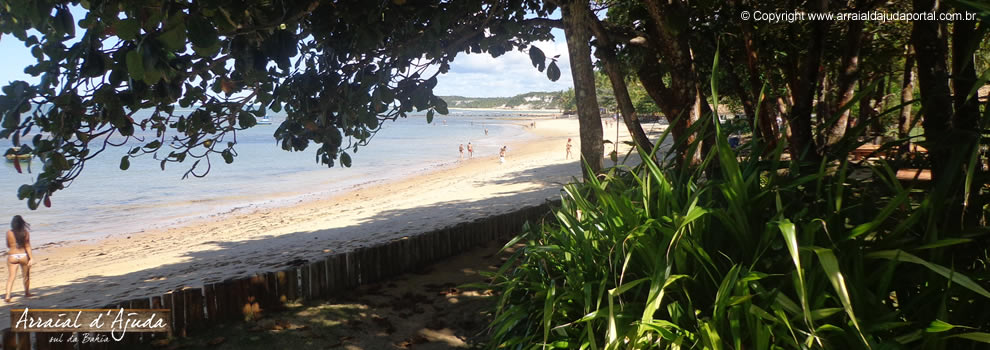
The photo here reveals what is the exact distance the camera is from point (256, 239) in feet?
41.7

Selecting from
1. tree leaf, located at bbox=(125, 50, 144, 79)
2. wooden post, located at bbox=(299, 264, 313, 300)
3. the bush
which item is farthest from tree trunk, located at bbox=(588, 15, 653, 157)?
tree leaf, located at bbox=(125, 50, 144, 79)

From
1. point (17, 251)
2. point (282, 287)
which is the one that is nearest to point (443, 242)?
point (282, 287)

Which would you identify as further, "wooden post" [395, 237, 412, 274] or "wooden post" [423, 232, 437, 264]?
"wooden post" [423, 232, 437, 264]

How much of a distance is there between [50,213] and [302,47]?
18476 millimetres

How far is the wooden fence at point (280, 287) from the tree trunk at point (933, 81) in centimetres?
184

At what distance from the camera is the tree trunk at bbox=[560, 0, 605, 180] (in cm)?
415

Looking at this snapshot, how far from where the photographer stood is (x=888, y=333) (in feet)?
6.40

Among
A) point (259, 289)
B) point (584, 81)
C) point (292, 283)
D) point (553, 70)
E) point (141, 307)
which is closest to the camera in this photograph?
point (141, 307)

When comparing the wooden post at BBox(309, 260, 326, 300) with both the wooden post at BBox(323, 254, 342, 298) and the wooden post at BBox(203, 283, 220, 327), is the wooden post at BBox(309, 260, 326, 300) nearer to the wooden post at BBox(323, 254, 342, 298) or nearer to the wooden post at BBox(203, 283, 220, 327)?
the wooden post at BBox(323, 254, 342, 298)

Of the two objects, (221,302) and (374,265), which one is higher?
(221,302)

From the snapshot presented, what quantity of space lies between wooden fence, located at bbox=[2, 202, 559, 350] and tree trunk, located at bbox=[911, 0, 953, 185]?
184 centimetres

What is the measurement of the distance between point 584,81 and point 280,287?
9.90 feet

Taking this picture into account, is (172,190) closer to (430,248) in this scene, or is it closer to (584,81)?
(430,248)

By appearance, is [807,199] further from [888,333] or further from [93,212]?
[93,212]
